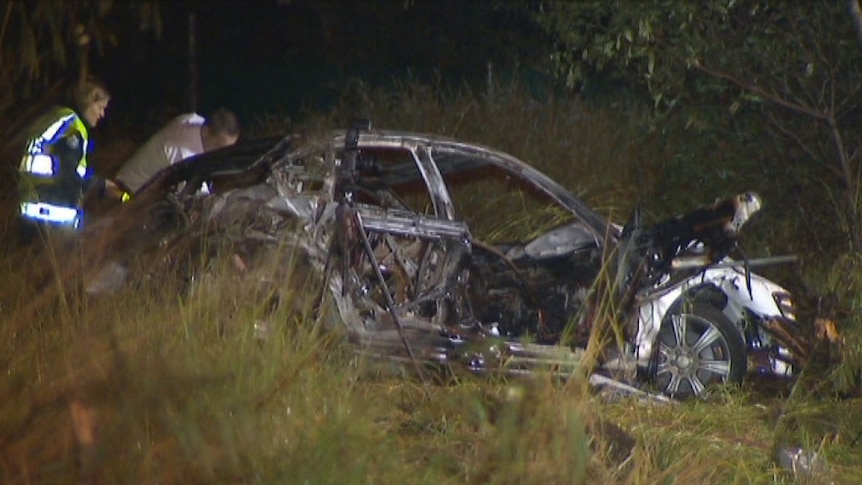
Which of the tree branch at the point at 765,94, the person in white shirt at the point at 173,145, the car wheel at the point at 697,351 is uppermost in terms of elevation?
the tree branch at the point at 765,94

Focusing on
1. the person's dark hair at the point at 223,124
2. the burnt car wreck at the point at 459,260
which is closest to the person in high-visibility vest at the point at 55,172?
the burnt car wreck at the point at 459,260

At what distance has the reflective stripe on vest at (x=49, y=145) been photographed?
890cm

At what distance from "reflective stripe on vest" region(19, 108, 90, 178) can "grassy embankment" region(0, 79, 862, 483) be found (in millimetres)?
1033

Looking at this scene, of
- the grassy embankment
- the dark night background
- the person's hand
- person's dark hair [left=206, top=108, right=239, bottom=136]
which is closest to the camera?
the grassy embankment

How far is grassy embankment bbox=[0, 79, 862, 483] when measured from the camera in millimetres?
5395

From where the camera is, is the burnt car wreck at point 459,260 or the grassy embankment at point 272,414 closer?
the grassy embankment at point 272,414

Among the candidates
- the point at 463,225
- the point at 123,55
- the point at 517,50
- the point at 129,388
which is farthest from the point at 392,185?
the point at 123,55

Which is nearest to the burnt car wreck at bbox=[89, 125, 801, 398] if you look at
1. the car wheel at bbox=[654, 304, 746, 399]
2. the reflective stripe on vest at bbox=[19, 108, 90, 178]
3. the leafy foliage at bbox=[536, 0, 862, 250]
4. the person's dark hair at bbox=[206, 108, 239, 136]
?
the car wheel at bbox=[654, 304, 746, 399]

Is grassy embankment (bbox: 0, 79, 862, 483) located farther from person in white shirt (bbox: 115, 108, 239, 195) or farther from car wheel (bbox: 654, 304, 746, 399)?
person in white shirt (bbox: 115, 108, 239, 195)

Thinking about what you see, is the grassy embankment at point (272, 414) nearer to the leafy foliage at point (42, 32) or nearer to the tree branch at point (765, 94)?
the leafy foliage at point (42, 32)

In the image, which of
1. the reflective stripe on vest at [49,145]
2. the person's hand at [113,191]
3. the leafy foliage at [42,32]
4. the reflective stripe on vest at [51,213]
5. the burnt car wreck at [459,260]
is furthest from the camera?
the person's hand at [113,191]

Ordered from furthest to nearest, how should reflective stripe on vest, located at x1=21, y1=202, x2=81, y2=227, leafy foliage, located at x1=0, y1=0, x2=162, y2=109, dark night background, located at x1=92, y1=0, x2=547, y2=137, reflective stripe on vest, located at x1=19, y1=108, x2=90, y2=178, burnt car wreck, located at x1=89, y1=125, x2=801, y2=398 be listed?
dark night background, located at x1=92, y1=0, x2=547, y2=137 → leafy foliage, located at x1=0, y1=0, x2=162, y2=109 → reflective stripe on vest, located at x1=19, y1=108, x2=90, y2=178 → reflective stripe on vest, located at x1=21, y1=202, x2=81, y2=227 → burnt car wreck, located at x1=89, y1=125, x2=801, y2=398

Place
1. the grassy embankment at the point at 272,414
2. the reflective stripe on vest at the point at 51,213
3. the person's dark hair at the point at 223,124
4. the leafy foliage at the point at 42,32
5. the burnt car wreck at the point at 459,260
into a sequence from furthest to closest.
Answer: the person's dark hair at the point at 223,124, the leafy foliage at the point at 42,32, the reflective stripe on vest at the point at 51,213, the burnt car wreck at the point at 459,260, the grassy embankment at the point at 272,414

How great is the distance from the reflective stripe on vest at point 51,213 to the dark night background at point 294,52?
842cm
